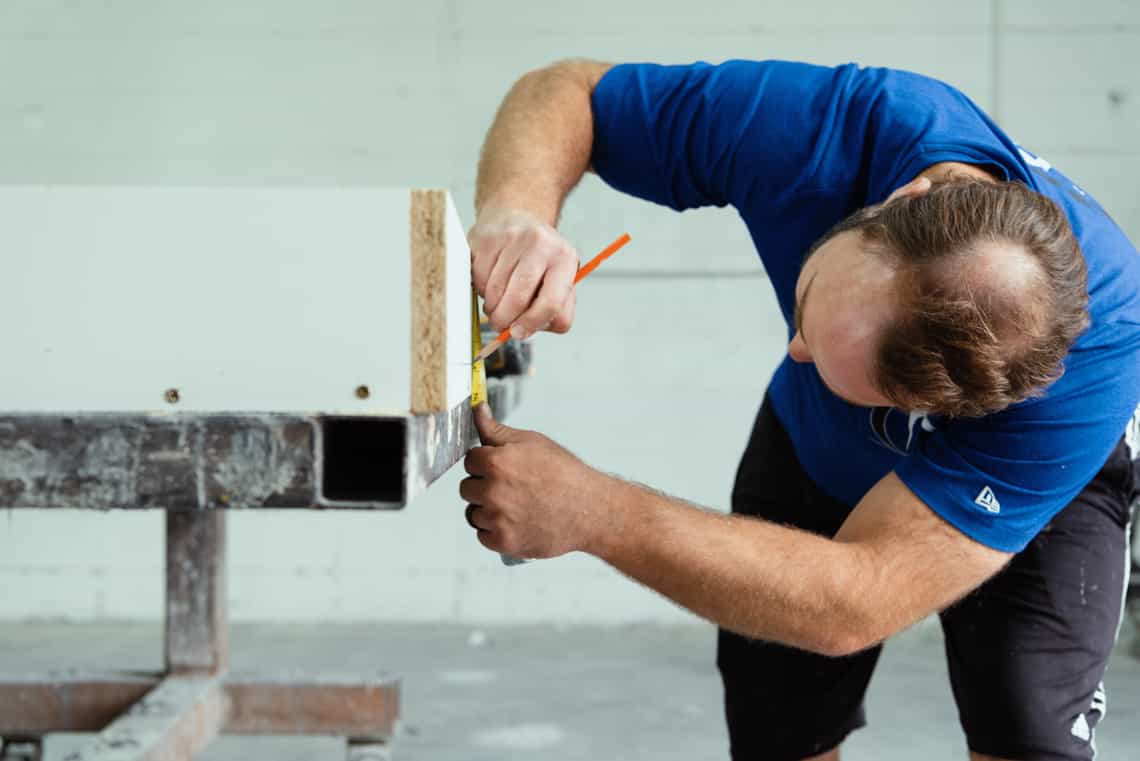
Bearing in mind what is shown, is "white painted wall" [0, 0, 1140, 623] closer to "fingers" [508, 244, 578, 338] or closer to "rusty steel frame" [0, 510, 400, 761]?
"rusty steel frame" [0, 510, 400, 761]

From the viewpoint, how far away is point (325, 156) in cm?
322

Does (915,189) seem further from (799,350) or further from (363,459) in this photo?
(363,459)

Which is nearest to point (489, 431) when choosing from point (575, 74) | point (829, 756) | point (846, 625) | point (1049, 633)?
point (846, 625)

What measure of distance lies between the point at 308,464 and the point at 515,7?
278 cm

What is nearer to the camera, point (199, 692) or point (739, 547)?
point (739, 547)

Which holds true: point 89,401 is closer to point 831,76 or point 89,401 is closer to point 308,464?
point 308,464

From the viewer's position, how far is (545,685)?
268 cm

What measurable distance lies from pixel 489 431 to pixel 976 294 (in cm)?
40

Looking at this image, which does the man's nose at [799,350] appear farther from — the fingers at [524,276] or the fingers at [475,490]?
the fingers at [475,490]

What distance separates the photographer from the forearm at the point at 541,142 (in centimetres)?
114

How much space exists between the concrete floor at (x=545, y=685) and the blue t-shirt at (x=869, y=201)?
3.73ft

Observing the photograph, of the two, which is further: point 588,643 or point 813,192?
point 588,643

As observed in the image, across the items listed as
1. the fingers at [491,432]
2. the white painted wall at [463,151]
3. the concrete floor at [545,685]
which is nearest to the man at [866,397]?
the fingers at [491,432]

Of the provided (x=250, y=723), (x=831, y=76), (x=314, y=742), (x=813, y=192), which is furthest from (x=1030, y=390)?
(x=314, y=742)
